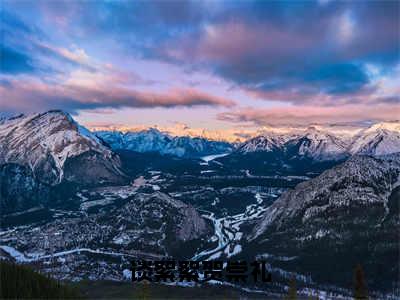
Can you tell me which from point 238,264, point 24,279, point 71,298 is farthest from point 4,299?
point 238,264

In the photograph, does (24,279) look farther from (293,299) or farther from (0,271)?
(293,299)

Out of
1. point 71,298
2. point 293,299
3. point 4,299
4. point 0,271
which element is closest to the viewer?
point 293,299

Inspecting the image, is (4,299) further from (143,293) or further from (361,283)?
(361,283)

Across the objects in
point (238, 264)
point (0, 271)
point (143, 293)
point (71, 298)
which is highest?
point (143, 293)

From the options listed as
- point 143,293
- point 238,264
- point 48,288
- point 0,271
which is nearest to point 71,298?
point 48,288

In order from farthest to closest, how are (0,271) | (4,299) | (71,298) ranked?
(71,298) < (0,271) < (4,299)

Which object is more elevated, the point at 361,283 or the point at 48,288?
the point at 361,283

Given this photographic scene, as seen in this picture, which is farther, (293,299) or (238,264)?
(238,264)
